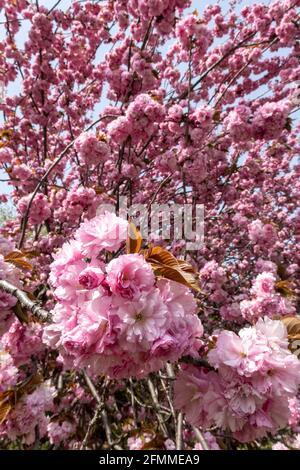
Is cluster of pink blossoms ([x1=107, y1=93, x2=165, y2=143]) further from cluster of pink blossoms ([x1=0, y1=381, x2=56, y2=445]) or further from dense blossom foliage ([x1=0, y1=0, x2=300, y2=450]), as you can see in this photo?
cluster of pink blossoms ([x1=0, y1=381, x2=56, y2=445])

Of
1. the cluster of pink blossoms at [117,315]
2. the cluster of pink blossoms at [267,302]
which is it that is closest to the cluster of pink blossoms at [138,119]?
the cluster of pink blossoms at [267,302]

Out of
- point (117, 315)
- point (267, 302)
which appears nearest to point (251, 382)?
point (117, 315)

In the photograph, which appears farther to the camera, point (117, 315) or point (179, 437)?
point (179, 437)

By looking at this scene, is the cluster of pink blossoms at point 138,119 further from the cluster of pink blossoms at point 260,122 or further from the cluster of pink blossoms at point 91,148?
the cluster of pink blossoms at point 260,122

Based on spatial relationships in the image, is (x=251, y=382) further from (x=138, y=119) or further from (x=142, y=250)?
(x=138, y=119)

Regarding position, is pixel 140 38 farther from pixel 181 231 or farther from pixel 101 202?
pixel 181 231

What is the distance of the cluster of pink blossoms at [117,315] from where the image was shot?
1.00m

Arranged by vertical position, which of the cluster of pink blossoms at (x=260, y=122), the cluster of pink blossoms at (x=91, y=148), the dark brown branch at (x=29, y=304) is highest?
the cluster of pink blossoms at (x=260, y=122)

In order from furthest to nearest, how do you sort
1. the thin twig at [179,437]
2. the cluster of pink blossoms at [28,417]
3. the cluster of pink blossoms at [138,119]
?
the cluster of pink blossoms at [138,119]
the thin twig at [179,437]
the cluster of pink blossoms at [28,417]

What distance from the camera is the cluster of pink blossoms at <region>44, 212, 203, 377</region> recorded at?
100cm

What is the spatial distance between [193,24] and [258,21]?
1.26 metres

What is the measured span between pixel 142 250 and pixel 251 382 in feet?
1.76

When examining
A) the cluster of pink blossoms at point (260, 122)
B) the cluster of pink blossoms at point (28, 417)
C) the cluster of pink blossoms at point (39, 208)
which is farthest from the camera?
the cluster of pink blossoms at point (39, 208)

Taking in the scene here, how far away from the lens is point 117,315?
3.29ft
